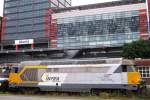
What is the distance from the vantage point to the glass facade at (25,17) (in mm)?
107188

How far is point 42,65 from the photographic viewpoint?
28.3m

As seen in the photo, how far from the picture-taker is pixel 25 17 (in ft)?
367

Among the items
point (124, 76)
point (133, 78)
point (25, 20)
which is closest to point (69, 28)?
point (25, 20)

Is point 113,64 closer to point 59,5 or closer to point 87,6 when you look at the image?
point 87,6

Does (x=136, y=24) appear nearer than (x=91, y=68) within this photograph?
No

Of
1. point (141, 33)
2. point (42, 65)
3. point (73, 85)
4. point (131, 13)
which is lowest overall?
point (73, 85)

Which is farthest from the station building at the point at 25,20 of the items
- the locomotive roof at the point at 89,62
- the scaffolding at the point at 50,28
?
the locomotive roof at the point at 89,62

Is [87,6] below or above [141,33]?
above

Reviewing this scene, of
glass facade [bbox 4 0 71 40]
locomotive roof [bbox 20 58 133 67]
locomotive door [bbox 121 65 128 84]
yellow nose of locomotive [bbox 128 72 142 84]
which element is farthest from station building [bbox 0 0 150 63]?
yellow nose of locomotive [bbox 128 72 142 84]

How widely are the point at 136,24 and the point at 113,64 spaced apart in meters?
67.8

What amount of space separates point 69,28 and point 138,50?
38099mm

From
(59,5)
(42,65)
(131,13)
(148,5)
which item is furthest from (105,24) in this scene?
(42,65)

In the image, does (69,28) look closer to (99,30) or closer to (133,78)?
(99,30)

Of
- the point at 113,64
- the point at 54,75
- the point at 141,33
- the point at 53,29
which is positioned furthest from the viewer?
the point at 53,29
